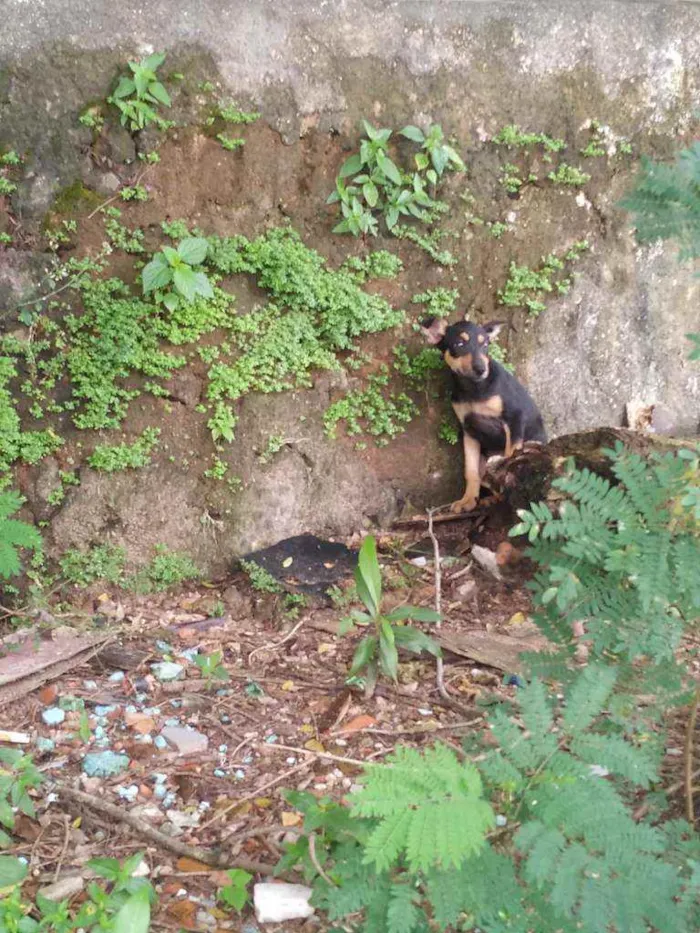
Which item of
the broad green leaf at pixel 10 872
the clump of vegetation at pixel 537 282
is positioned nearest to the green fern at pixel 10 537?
the broad green leaf at pixel 10 872

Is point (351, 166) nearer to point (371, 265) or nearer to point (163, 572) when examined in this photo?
point (371, 265)

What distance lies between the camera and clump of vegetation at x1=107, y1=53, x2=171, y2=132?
4.32 meters

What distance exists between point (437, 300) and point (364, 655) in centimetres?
242

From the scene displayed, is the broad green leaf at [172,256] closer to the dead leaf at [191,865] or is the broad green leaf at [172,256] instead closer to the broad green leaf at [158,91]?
the broad green leaf at [158,91]

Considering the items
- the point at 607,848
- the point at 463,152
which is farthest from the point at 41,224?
the point at 607,848

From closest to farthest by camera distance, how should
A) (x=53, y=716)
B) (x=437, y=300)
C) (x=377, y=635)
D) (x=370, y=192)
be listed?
(x=53, y=716), (x=377, y=635), (x=370, y=192), (x=437, y=300)

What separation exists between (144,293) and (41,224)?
62 cm

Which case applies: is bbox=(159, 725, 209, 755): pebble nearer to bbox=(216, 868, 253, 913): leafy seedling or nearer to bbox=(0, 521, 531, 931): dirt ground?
bbox=(0, 521, 531, 931): dirt ground

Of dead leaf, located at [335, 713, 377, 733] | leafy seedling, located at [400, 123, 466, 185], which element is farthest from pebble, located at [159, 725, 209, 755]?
leafy seedling, located at [400, 123, 466, 185]

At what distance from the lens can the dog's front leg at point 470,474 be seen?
5.37m

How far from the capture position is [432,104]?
5.00 meters

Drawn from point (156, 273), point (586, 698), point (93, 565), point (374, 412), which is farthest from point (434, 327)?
point (586, 698)

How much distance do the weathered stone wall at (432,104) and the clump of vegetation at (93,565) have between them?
11cm

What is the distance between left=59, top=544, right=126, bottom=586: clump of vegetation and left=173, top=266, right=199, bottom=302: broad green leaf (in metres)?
1.45
